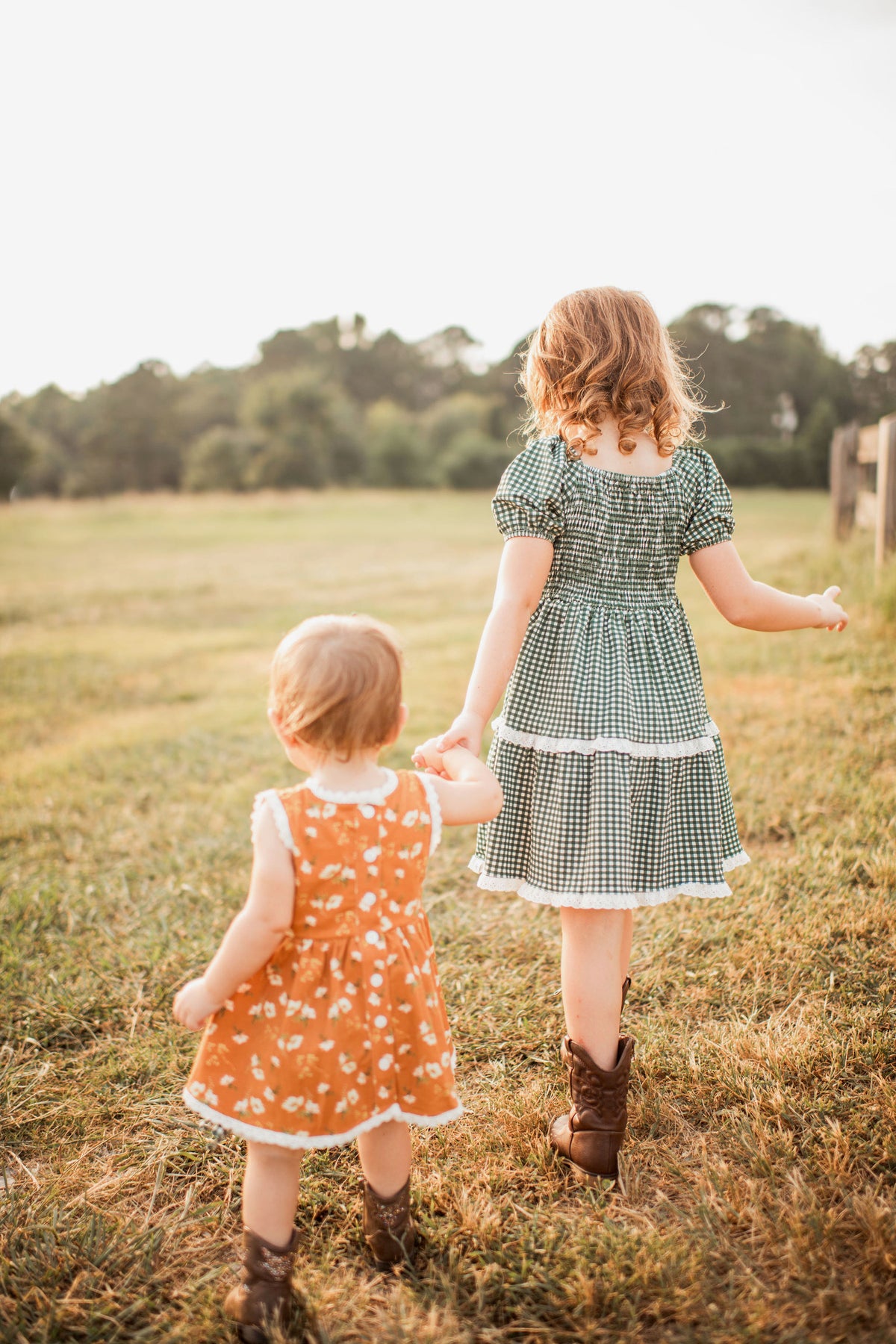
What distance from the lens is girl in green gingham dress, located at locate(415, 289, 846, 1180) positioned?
1.75 meters

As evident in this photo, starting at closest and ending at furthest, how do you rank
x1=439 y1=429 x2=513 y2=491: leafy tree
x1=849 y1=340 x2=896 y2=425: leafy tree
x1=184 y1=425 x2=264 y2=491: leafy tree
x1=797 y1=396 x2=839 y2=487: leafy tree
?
1. x1=849 y1=340 x2=896 y2=425: leafy tree
2. x1=797 y1=396 x2=839 y2=487: leafy tree
3. x1=439 y1=429 x2=513 y2=491: leafy tree
4. x1=184 y1=425 x2=264 y2=491: leafy tree

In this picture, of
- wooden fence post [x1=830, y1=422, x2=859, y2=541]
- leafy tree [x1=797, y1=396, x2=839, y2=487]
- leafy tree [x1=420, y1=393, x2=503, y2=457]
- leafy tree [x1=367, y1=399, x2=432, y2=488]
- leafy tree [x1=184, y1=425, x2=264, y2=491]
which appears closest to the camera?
wooden fence post [x1=830, y1=422, x2=859, y2=541]

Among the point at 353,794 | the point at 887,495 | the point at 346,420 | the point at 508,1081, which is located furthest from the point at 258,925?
the point at 346,420

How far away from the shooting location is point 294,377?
43125mm

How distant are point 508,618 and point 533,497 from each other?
0.74 feet

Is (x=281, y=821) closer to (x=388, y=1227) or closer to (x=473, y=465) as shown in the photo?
(x=388, y=1227)

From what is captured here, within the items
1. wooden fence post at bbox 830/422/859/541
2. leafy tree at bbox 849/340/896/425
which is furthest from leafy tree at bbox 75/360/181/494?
wooden fence post at bbox 830/422/859/541

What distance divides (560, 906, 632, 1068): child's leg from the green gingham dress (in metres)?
0.08

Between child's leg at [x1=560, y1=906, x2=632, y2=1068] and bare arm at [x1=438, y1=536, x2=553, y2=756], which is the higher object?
bare arm at [x1=438, y1=536, x2=553, y2=756]

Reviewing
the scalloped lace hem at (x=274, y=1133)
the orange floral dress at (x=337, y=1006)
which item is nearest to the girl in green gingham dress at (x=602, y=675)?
the orange floral dress at (x=337, y=1006)

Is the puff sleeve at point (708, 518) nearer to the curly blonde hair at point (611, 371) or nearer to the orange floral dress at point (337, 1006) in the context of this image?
the curly blonde hair at point (611, 371)

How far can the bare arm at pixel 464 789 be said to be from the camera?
1.53m

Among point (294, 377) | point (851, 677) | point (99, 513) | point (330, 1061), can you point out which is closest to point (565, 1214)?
point (330, 1061)

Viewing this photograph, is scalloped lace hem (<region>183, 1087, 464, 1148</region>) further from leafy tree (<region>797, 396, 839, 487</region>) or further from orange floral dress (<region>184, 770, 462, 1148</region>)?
leafy tree (<region>797, 396, 839, 487</region>)
